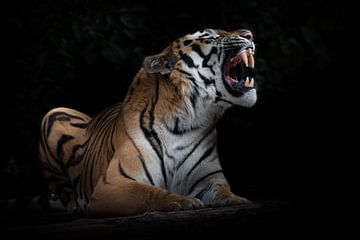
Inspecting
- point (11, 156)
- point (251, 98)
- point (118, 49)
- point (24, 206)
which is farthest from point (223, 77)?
point (11, 156)

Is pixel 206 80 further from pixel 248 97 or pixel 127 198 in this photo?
pixel 127 198

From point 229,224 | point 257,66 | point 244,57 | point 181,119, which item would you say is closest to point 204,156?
point 181,119

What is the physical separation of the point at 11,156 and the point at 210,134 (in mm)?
2218

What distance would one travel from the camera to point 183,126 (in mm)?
4148

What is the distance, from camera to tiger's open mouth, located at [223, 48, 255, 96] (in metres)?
4.08

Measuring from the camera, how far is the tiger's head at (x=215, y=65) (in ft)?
13.4

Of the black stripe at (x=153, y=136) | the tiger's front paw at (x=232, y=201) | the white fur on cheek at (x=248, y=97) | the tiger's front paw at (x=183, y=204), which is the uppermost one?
the white fur on cheek at (x=248, y=97)

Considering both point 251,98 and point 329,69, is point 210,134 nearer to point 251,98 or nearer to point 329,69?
point 251,98

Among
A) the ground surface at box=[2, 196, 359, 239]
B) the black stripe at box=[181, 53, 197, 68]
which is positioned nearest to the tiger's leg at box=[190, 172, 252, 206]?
the ground surface at box=[2, 196, 359, 239]

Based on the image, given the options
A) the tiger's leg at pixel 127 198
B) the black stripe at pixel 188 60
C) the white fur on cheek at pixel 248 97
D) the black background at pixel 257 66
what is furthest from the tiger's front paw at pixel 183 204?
the black background at pixel 257 66

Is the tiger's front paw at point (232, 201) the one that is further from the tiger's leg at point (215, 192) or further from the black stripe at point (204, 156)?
the black stripe at point (204, 156)

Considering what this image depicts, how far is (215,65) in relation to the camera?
4.14 metres

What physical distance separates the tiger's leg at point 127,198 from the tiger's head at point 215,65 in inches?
17.6

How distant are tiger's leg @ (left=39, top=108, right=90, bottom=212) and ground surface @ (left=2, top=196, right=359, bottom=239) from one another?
102cm
